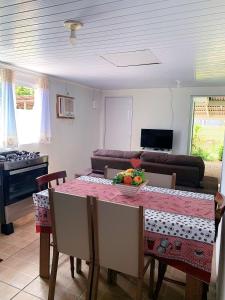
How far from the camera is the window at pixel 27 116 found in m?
3.80

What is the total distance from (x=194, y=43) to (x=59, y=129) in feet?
9.95

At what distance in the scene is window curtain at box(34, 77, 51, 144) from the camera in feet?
12.8

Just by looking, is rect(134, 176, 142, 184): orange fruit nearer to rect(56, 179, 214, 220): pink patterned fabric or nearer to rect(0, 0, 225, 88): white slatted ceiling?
rect(56, 179, 214, 220): pink patterned fabric

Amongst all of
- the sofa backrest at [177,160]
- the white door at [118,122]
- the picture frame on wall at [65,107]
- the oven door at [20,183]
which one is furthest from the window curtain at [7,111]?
the white door at [118,122]

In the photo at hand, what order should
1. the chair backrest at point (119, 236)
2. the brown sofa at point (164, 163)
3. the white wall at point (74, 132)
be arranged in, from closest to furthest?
the chair backrest at point (119, 236) < the brown sofa at point (164, 163) < the white wall at point (74, 132)

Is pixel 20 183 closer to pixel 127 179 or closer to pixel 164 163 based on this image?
pixel 127 179

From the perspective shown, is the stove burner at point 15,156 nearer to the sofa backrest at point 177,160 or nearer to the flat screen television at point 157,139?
the sofa backrest at point 177,160

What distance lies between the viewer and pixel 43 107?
393 centimetres

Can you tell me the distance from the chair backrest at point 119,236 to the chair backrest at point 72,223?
64 mm

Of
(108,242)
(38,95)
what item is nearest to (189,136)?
(38,95)

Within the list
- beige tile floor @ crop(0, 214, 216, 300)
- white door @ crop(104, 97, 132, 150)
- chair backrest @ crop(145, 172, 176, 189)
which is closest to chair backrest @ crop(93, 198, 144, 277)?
beige tile floor @ crop(0, 214, 216, 300)

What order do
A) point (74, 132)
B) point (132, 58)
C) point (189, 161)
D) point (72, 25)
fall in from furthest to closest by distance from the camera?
point (74, 132)
point (189, 161)
point (132, 58)
point (72, 25)

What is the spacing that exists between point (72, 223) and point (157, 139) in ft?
13.6

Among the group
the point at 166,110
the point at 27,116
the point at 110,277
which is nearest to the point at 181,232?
the point at 110,277
